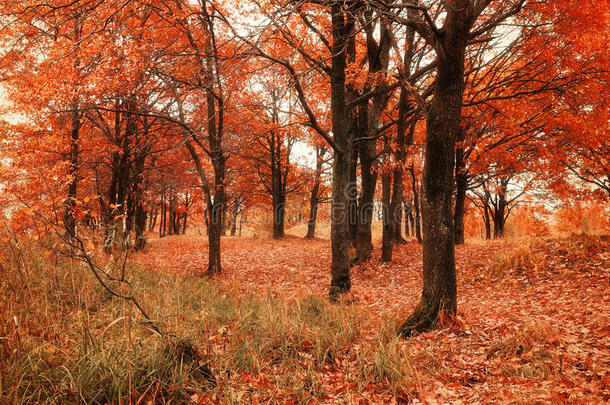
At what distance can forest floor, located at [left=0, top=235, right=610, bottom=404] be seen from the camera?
8.70 ft

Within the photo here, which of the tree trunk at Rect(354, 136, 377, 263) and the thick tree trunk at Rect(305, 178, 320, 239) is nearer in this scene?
the tree trunk at Rect(354, 136, 377, 263)

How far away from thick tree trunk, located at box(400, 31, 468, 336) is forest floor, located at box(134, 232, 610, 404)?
0.34m

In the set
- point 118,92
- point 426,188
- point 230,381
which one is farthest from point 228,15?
point 230,381

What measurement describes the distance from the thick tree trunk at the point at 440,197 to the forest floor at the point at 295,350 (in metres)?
0.32

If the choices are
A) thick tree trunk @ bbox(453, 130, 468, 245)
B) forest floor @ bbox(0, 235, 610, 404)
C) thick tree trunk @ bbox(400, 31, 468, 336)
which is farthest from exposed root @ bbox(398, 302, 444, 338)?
thick tree trunk @ bbox(453, 130, 468, 245)

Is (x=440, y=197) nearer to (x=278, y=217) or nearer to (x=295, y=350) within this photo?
(x=295, y=350)

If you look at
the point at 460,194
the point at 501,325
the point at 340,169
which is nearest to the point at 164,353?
the point at 501,325

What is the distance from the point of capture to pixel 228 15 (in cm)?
922

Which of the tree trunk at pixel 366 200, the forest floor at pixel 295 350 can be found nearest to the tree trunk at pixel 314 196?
the tree trunk at pixel 366 200

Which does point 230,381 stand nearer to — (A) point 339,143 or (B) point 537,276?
(A) point 339,143

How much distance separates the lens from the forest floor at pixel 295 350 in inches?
104

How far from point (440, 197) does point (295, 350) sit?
2.92 meters

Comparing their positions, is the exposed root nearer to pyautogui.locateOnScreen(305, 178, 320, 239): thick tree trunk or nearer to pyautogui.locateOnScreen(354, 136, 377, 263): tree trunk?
pyautogui.locateOnScreen(354, 136, 377, 263): tree trunk

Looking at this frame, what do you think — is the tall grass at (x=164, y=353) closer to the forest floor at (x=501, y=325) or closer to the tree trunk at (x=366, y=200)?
the forest floor at (x=501, y=325)
